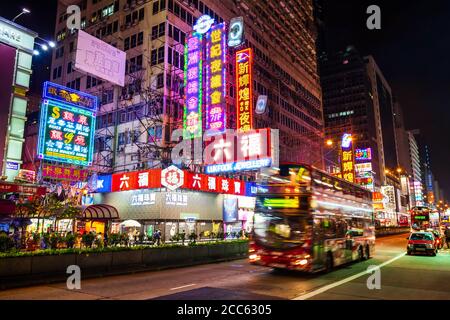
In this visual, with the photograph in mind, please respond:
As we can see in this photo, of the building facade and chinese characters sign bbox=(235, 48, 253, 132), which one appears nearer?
chinese characters sign bbox=(235, 48, 253, 132)

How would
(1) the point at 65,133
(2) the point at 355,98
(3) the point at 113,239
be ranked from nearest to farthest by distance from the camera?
(3) the point at 113,239
(1) the point at 65,133
(2) the point at 355,98

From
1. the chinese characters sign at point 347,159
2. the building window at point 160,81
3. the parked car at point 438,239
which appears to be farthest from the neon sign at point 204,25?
the chinese characters sign at point 347,159

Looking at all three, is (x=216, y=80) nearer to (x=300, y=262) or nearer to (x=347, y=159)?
(x=300, y=262)

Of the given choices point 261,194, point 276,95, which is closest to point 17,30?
point 261,194

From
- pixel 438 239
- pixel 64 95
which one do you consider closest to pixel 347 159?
pixel 438 239

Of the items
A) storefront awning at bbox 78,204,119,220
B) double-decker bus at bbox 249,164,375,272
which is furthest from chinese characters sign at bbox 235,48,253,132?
double-decker bus at bbox 249,164,375,272

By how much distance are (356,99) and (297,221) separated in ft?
416

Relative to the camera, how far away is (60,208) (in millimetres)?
24078

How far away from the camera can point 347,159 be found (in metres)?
55.2

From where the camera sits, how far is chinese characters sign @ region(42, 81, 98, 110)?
932 inches

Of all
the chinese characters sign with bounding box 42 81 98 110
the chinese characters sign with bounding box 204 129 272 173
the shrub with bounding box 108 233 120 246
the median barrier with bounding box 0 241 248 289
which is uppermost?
the chinese characters sign with bounding box 42 81 98 110

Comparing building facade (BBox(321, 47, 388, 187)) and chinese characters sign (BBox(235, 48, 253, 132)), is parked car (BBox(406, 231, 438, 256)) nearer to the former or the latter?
chinese characters sign (BBox(235, 48, 253, 132))

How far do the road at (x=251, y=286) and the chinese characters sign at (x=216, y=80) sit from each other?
629 inches

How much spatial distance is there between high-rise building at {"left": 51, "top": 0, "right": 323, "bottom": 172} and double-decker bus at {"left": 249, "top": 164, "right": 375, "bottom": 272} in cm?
2375
